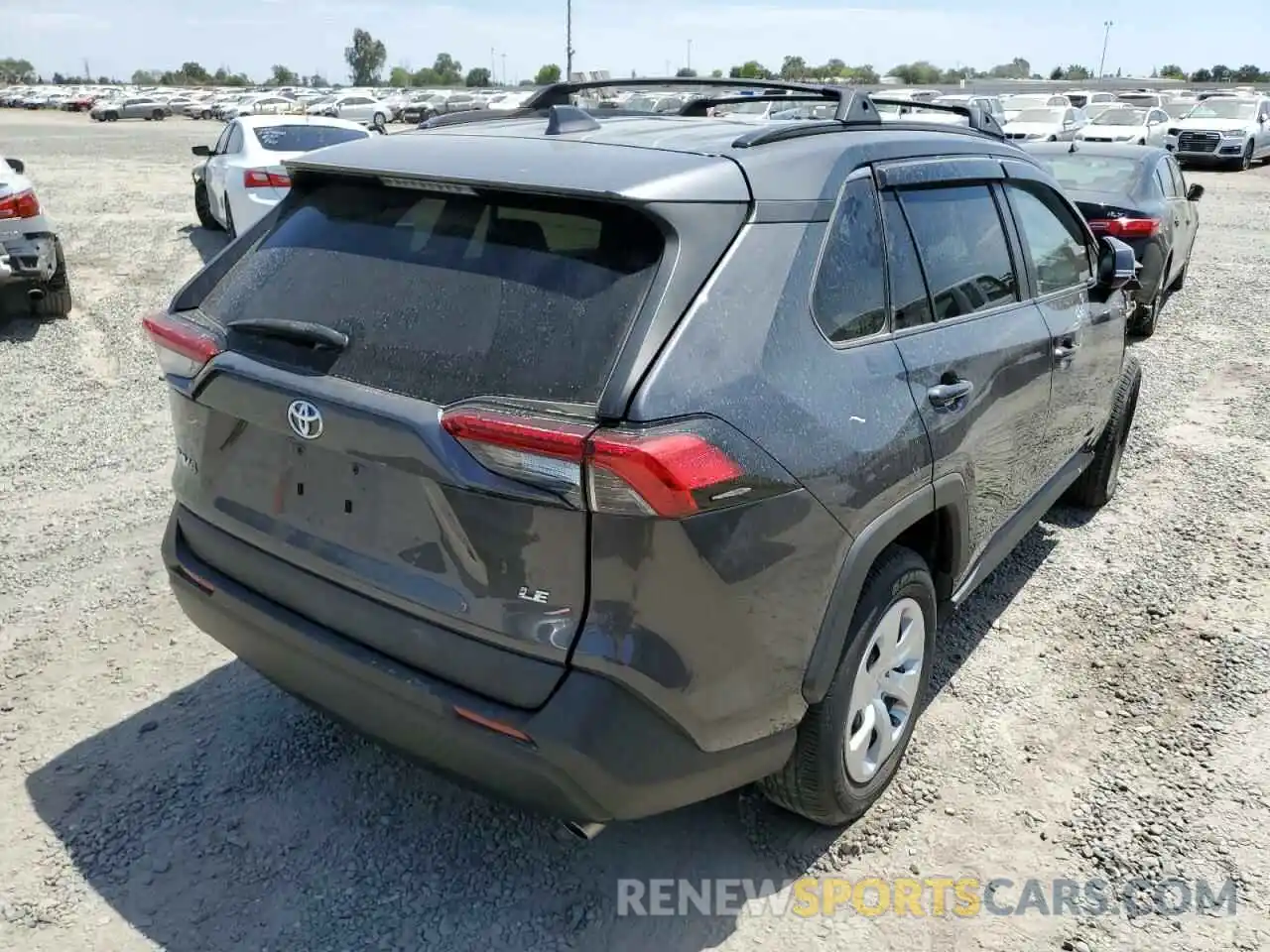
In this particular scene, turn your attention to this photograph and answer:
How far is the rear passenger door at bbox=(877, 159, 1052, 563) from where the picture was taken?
109 inches

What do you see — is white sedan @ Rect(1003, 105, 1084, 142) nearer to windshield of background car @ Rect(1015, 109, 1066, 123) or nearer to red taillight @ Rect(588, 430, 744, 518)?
windshield of background car @ Rect(1015, 109, 1066, 123)

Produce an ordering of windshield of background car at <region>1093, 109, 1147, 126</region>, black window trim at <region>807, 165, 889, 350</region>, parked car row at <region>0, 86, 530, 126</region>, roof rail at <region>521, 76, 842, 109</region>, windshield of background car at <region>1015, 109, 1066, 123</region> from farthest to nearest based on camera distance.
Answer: parked car row at <region>0, 86, 530, 126</region> < windshield of background car at <region>1093, 109, 1147, 126</region> < windshield of background car at <region>1015, 109, 1066, 123</region> < roof rail at <region>521, 76, 842, 109</region> < black window trim at <region>807, 165, 889, 350</region>

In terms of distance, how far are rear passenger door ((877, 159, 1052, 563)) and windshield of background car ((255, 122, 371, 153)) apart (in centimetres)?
929

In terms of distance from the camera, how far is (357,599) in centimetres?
234

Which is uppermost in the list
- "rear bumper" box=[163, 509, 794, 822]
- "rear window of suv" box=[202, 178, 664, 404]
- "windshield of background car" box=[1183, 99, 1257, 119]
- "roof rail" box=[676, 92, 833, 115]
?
"windshield of background car" box=[1183, 99, 1257, 119]

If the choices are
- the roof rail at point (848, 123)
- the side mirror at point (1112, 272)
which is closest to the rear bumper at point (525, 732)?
the roof rail at point (848, 123)

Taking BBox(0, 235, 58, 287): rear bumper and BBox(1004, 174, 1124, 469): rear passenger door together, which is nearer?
BBox(1004, 174, 1124, 469): rear passenger door

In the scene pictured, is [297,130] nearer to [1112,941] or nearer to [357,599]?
[357,599]

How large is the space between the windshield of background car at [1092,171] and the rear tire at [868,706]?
24.6 feet

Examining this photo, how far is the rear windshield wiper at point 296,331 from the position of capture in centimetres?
232

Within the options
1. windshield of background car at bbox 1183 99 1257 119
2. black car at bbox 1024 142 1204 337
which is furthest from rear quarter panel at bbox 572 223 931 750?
windshield of background car at bbox 1183 99 1257 119

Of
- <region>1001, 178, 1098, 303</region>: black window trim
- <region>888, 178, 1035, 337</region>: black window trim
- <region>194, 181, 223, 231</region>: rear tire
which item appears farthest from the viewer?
<region>194, 181, 223, 231</region>: rear tire

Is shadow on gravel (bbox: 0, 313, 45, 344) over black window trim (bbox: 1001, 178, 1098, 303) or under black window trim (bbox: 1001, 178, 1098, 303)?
under

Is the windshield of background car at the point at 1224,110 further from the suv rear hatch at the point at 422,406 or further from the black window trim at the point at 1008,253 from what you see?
the suv rear hatch at the point at 422,406
